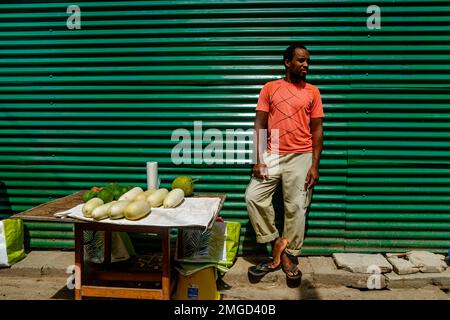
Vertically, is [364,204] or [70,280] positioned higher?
[364,204]

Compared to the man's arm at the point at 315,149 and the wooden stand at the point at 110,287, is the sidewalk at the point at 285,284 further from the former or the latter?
the man's arm at the point at 315,149

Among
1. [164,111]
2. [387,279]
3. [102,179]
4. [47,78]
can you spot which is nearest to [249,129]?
[164,111]

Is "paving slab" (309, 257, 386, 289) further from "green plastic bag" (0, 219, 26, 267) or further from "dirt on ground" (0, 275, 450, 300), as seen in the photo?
"green plastic bag" (0, 219, 26, 267)

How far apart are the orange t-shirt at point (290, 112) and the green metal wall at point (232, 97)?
0.40 metres

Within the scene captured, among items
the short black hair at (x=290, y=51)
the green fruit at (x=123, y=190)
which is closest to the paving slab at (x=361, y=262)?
the short black hair at (x=290, y=51)

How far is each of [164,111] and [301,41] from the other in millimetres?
1771

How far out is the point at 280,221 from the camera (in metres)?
4.55

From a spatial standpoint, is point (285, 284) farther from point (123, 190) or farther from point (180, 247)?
point (123, 190)

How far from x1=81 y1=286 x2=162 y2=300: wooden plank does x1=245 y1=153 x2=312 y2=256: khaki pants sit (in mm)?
1368

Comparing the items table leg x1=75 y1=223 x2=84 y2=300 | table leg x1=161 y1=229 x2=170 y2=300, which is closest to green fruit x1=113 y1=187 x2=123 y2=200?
table leg x1=75 y1=223 x2=84 y2=300

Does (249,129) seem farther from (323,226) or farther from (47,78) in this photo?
(47,78)

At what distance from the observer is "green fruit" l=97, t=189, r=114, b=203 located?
3.29m
